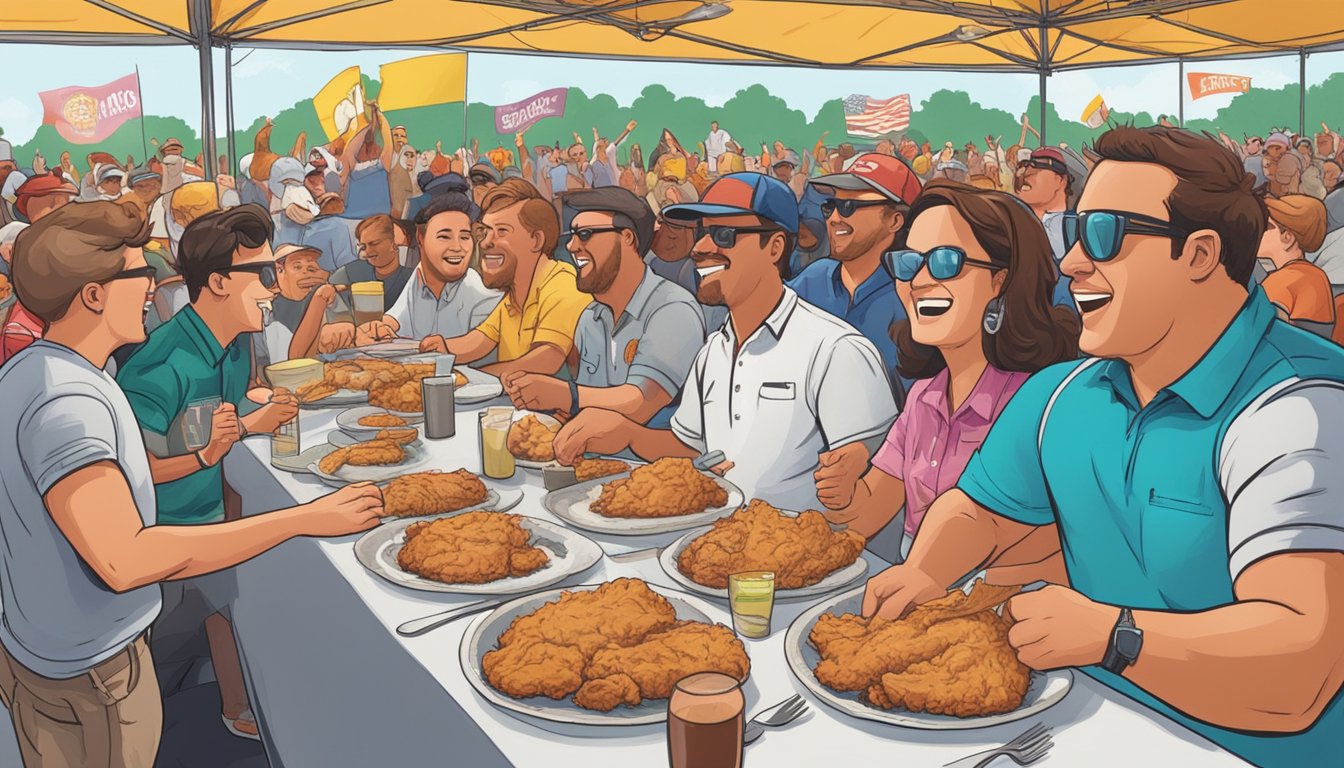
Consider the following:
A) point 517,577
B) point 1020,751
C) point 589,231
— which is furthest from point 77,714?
point 589,231

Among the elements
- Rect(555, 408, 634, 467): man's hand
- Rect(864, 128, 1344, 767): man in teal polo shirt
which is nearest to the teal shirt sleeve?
Rect(864, 128, 1344, 767): man in teal polo shirt

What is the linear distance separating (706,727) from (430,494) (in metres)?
1.37

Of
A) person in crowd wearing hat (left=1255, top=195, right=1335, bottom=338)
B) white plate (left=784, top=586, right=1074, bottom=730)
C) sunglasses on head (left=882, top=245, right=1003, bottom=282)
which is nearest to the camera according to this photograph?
white plate (left=784, top=586, right=1074, bottom=730)

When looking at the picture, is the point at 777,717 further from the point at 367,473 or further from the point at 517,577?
the point at 367,473

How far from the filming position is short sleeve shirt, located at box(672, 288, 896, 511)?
272 cm

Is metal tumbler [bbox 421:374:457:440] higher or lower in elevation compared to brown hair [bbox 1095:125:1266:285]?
lower

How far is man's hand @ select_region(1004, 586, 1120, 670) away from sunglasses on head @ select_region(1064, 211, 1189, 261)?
631mm

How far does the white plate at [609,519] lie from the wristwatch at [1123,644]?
1.06 metres

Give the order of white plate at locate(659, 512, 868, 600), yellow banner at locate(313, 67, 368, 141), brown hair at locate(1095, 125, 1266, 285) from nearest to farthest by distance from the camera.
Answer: brown hair at locate(1095, 125, 1266, 285)
white plate at locate(659, 512, 868, 600)
yellow banner at locate(313, 67, 368, 141)

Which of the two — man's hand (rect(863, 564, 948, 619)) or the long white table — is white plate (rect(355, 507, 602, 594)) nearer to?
the long white table

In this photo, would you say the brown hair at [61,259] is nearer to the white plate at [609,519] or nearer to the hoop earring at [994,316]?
the white plate at [609,519]

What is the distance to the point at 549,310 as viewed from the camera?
448cm

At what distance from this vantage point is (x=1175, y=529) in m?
1.67

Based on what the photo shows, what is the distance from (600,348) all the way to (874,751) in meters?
2.84
